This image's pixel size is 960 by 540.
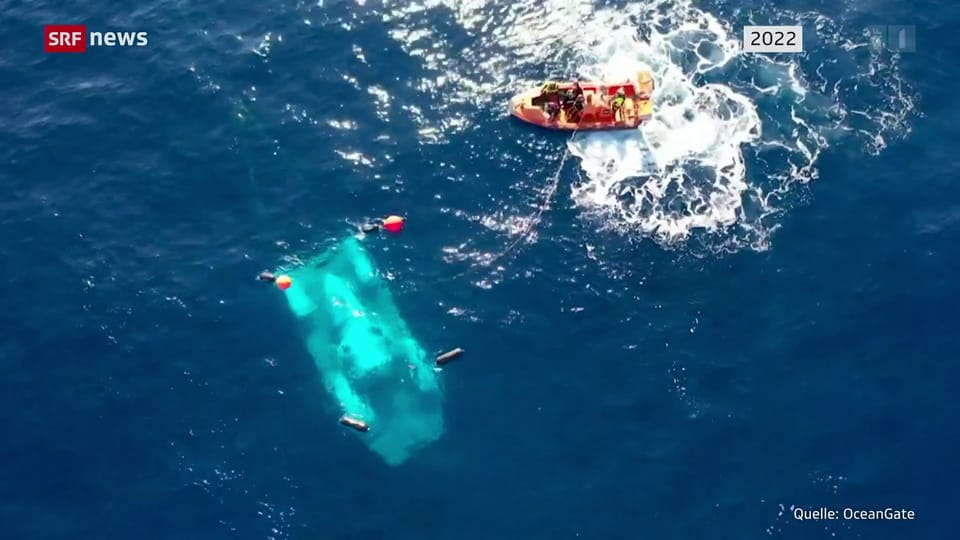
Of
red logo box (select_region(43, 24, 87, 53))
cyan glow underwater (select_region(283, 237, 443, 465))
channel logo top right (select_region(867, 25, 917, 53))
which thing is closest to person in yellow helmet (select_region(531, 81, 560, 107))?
cyan glow underwater (select_region(283, 237, 443, 465))

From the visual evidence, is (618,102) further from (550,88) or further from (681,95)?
(681,95)

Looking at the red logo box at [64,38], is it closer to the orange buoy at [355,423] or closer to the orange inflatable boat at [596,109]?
the orange inflatable boat at [596,109]

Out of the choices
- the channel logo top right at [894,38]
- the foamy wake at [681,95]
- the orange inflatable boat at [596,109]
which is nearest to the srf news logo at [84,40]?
the foamy wake at [681,95]

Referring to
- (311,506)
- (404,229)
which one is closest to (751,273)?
(404,229)

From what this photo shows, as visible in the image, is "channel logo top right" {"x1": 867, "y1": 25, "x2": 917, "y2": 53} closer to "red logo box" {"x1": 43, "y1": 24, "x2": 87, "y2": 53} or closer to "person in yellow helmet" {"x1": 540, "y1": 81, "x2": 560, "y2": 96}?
"person in yellow helmet" {"x1": 540, "y1": 81, "x2": 560, "y2": 96}

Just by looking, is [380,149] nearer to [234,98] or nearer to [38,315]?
[234,98]

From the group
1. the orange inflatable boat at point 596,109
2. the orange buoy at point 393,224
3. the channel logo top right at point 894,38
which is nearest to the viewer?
the orange buoy at point 393,224
